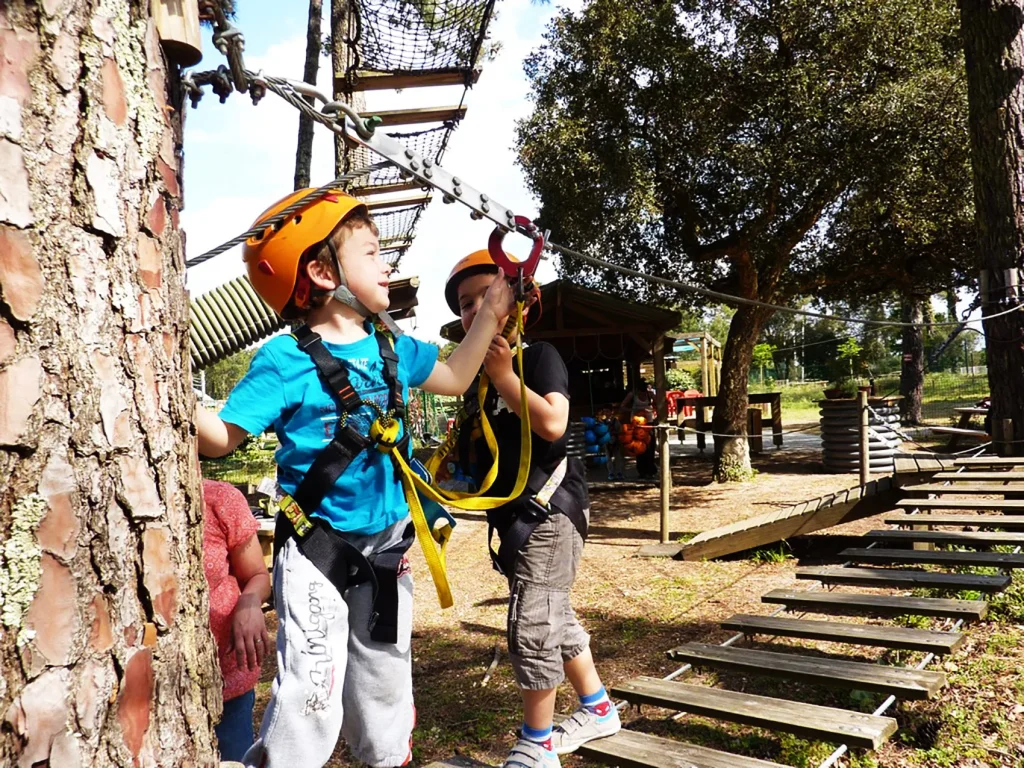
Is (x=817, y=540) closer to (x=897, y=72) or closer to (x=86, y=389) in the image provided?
(x=897, y=72)

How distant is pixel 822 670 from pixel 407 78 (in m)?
6.16

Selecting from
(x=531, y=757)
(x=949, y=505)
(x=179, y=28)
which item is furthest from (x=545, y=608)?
(x=949, y=505)

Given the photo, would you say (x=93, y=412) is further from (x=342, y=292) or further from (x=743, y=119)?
(x=743, y=119)

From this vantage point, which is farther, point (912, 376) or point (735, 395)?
point (912, 376)

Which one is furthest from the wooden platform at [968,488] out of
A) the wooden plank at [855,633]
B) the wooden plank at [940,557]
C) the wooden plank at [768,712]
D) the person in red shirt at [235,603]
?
the person in red shirt at [235,603]

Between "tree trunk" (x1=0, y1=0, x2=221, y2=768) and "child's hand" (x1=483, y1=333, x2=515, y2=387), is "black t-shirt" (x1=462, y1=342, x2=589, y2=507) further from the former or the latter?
"tree trunk" (x1=0, y1=0, x2=221, y2=768)

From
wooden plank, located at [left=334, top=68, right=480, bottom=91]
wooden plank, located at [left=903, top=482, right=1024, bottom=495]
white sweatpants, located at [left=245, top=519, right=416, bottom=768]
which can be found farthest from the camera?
wooden plank, located at [left=334, top=68, right=480, bottom=91]

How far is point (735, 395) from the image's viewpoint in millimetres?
12695

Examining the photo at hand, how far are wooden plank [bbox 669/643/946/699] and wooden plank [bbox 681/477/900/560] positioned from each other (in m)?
3.42

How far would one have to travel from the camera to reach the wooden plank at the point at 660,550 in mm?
7637

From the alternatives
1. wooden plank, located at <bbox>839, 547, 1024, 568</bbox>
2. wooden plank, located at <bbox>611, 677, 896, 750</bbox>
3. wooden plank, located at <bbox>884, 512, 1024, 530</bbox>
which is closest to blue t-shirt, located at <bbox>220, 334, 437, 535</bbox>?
wooden plank, located at <bbox>611, 677, 896, 750</bbox>

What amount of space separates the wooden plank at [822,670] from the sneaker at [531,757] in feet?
3.78

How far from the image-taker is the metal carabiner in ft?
7.14

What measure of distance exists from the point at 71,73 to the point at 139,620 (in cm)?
80
